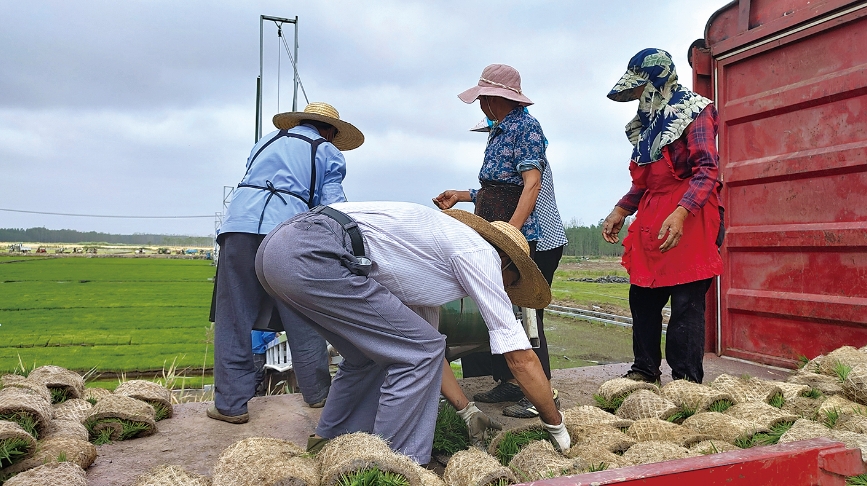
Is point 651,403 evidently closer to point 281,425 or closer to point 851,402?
point 851,402

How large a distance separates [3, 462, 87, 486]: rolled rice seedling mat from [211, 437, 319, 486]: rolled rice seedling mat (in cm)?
42

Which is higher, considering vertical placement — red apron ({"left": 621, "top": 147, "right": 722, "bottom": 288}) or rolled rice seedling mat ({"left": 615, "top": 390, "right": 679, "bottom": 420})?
red apron ({"left": 621, "top": 147, "right": 722, "bottom": 288})

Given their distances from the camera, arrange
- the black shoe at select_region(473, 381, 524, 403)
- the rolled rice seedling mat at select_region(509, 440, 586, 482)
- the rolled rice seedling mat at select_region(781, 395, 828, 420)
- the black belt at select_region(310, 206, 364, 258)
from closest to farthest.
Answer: the rolled rice seedling mat at select_region(509, 440, 586, 482)
the black belt at select_region(310, 206, 364, 258)
the rolled rice seedling mat at select_region(781, 395, 828, 420)
the black shoe at select_region(473, 381, 524, 403)

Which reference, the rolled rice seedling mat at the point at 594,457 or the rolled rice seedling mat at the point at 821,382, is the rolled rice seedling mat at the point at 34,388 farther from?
the rolled rice seedling mat at the point at 821,382

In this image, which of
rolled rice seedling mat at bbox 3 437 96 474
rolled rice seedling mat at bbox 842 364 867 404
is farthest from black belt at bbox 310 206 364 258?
rolled rice seedling mat at bbox 842 364 867 404

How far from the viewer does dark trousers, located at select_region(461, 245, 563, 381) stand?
11.0 ft

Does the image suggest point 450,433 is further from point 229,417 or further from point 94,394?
point 94,394

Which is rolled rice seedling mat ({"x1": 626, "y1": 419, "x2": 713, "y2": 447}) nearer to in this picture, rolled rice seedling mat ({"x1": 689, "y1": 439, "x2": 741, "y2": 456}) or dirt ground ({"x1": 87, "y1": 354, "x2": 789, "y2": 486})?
rolled rice seedling mat ({"x1": 689, "y1": 439, "x2": 741, "y2": 456})

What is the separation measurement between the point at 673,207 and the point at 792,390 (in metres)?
1.08

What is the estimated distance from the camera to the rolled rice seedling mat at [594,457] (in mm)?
2074

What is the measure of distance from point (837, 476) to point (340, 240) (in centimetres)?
170

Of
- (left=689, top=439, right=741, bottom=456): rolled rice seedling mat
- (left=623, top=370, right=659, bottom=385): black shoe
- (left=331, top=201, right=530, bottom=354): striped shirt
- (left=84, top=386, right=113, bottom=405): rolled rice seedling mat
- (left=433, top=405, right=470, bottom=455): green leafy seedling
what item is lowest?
(left=433, top=405, right=470, bottom=455): green leafy seedling

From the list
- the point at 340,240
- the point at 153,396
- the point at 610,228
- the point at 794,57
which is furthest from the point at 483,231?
the point at 794,57

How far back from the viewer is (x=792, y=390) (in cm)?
305
